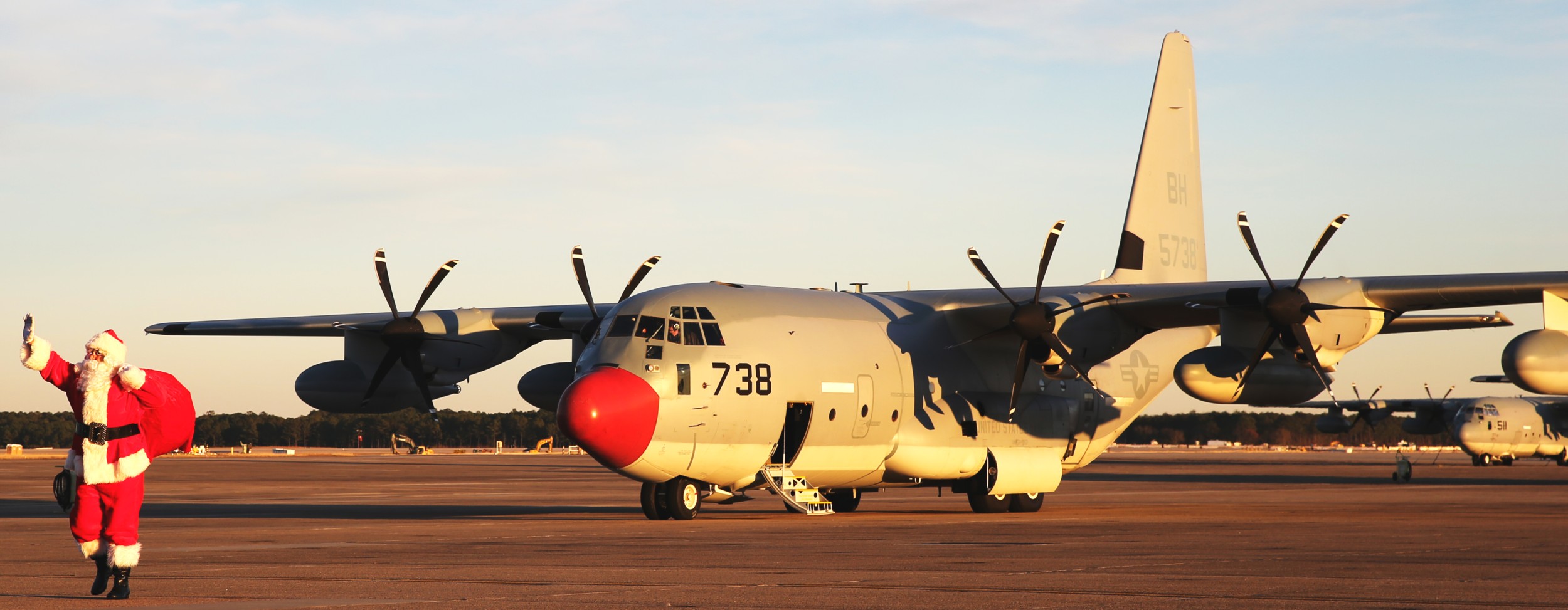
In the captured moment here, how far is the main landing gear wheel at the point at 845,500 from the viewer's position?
25.2 m

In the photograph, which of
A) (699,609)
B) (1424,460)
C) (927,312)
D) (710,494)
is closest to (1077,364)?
(927,312)

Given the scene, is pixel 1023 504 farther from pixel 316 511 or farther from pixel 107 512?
pixel 107 512

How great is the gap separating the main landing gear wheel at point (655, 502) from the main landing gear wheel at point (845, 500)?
4.37 meters

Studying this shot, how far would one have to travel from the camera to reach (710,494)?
2186 centimetres

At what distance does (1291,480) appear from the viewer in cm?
4700

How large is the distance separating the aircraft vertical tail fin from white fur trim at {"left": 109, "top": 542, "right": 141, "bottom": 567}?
22.0 m

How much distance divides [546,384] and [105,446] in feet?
51.0

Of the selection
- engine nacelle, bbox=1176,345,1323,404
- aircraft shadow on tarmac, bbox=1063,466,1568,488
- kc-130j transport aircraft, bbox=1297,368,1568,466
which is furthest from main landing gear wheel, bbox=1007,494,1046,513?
kc-130j transport aircraft, bbox=1297,368,1568,466

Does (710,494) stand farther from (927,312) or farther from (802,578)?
(802,578)

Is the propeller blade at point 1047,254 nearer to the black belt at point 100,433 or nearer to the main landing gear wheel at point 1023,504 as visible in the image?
the main landing gear wheel at point 1023,504

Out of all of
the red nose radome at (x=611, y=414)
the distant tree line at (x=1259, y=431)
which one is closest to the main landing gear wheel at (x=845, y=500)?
the red nose radome at (x=611, y=414)

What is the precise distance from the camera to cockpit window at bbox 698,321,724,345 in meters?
20.8

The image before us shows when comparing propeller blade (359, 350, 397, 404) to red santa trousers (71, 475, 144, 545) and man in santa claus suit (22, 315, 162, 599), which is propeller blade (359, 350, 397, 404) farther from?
red santa trousers (71, 475, 144, 545)

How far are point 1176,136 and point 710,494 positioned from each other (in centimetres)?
1487
